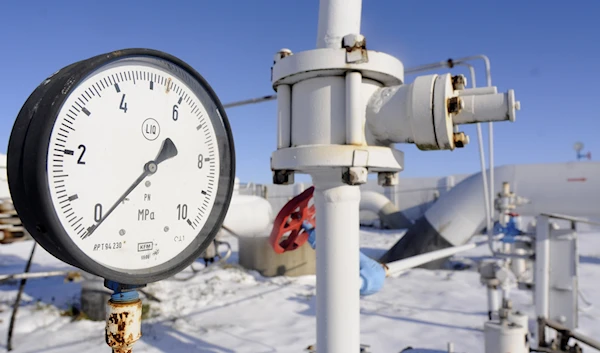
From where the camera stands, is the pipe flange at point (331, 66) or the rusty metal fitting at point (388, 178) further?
the rusty metal fitting at point (388, 178)

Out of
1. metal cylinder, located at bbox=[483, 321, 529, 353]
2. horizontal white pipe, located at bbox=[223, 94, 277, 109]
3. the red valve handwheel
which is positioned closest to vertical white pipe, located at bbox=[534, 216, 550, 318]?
metal cylinder, located at bbox=[483, 321, 529, 353]

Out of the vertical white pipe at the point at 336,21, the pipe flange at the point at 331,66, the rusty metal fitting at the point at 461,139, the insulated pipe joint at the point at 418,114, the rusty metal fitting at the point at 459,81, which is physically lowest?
the rusty metal fitting at the point at 461,139

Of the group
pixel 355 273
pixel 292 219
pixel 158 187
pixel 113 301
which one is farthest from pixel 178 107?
pixel 292 219

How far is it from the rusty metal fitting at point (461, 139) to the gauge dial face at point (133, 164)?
0.57 metres

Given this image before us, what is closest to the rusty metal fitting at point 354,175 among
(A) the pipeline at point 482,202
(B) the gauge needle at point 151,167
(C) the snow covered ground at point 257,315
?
(B) the gauge needle at point 151,167

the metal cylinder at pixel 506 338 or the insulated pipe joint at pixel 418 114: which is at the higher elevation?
the insulated pipe joint at pixel 418 114

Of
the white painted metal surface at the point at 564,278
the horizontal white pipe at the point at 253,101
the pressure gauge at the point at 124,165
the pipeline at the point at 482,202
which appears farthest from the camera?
the pipeline at the point at 482,202

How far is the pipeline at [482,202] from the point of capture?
6.14 meters

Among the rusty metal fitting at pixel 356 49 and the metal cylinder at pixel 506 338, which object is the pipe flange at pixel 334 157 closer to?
the rusty metal fitting at pixel 356 49

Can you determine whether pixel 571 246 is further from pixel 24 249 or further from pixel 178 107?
pixel 24 249

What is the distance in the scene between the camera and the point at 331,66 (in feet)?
3.10

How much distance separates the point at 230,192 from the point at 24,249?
7233mm

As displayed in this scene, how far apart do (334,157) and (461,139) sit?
306 millimetres

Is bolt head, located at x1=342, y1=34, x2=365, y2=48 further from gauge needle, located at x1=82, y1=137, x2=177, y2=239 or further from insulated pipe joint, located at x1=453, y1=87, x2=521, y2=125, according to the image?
gauge needle, located at x1=82, y1=137, x2=177, y2=239
